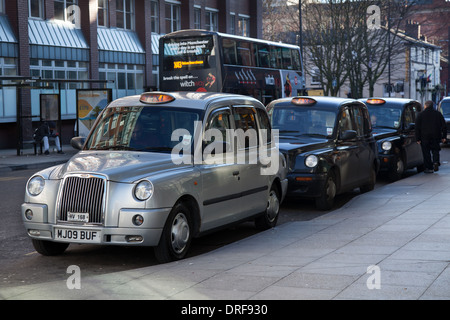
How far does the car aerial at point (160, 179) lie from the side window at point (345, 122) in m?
3.40

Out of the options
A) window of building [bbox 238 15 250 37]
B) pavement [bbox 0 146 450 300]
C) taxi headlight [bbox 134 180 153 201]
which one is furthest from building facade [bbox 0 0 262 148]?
taxi headlight [bbox 134 180 153 201]

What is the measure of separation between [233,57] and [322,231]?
17884mm

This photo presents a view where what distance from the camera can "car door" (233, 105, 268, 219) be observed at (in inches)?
358

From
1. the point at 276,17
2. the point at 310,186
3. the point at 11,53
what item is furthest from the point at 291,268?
the point at 276,17

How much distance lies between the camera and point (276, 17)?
73.1m

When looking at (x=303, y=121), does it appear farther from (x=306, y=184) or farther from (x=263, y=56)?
(x=263, y=56)

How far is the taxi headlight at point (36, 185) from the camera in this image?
25.3ft

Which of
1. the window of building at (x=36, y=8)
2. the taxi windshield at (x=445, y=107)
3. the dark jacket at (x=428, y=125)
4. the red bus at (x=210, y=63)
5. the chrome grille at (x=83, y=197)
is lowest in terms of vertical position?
the chrome grille at (x=83, y=197)

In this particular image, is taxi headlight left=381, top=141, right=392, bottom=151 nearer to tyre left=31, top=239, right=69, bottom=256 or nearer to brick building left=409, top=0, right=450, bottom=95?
tyre left=31, top=239, right=69, bottom=256

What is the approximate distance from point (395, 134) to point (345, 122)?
3.99 metres

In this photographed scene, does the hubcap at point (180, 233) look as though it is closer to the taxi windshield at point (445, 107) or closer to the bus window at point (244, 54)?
the bus window at point (244, 54)

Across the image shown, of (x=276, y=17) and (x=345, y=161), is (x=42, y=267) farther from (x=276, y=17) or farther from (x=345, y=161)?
(x=276, y=17)

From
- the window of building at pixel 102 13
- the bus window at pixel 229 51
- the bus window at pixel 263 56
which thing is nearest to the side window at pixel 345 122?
the bus window at pixel 229 51

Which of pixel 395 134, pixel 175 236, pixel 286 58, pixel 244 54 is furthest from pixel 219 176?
pixel 286 58
